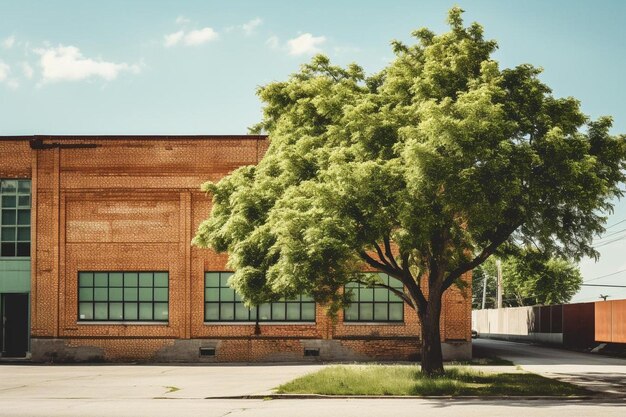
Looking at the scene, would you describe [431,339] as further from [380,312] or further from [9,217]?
[9,217]

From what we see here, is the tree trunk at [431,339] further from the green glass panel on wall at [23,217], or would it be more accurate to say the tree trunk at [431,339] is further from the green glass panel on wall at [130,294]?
the green glass panel on wall at [23,217]

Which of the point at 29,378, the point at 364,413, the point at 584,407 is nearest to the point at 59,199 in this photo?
the point at 29,378

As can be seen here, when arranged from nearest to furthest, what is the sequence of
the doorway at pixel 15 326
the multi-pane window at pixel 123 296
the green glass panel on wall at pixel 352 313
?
1. the green glass panel on wall at pixel 352 313
2. the multi-pane window at pixel 123 296
3. the doorway at pixel 15 326

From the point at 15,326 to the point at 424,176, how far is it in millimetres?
23207

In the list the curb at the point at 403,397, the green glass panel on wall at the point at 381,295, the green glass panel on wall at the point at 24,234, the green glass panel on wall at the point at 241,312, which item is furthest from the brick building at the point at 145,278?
the curb at the point at 403,397

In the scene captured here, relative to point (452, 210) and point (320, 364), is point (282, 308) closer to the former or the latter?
point (320, 364)

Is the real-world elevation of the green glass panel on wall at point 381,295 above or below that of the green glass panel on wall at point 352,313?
above

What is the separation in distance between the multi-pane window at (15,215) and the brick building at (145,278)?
0.41 m

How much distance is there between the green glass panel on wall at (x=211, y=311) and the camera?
33.1m

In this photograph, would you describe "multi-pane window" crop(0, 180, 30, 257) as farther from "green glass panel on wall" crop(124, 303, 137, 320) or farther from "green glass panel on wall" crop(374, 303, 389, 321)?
"green glass panel on wall" crop(374, 303, 389, 321)

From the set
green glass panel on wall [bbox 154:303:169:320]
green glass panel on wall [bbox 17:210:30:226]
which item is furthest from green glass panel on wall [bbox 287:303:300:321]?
green glass panel on wall [bbox 17:210:30:226]

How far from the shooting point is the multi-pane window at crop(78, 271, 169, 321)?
33.1 metres

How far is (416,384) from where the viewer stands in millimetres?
19828

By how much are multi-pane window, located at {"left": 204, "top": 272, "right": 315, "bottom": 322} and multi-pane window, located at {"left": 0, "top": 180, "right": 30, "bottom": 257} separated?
8.59 meters
